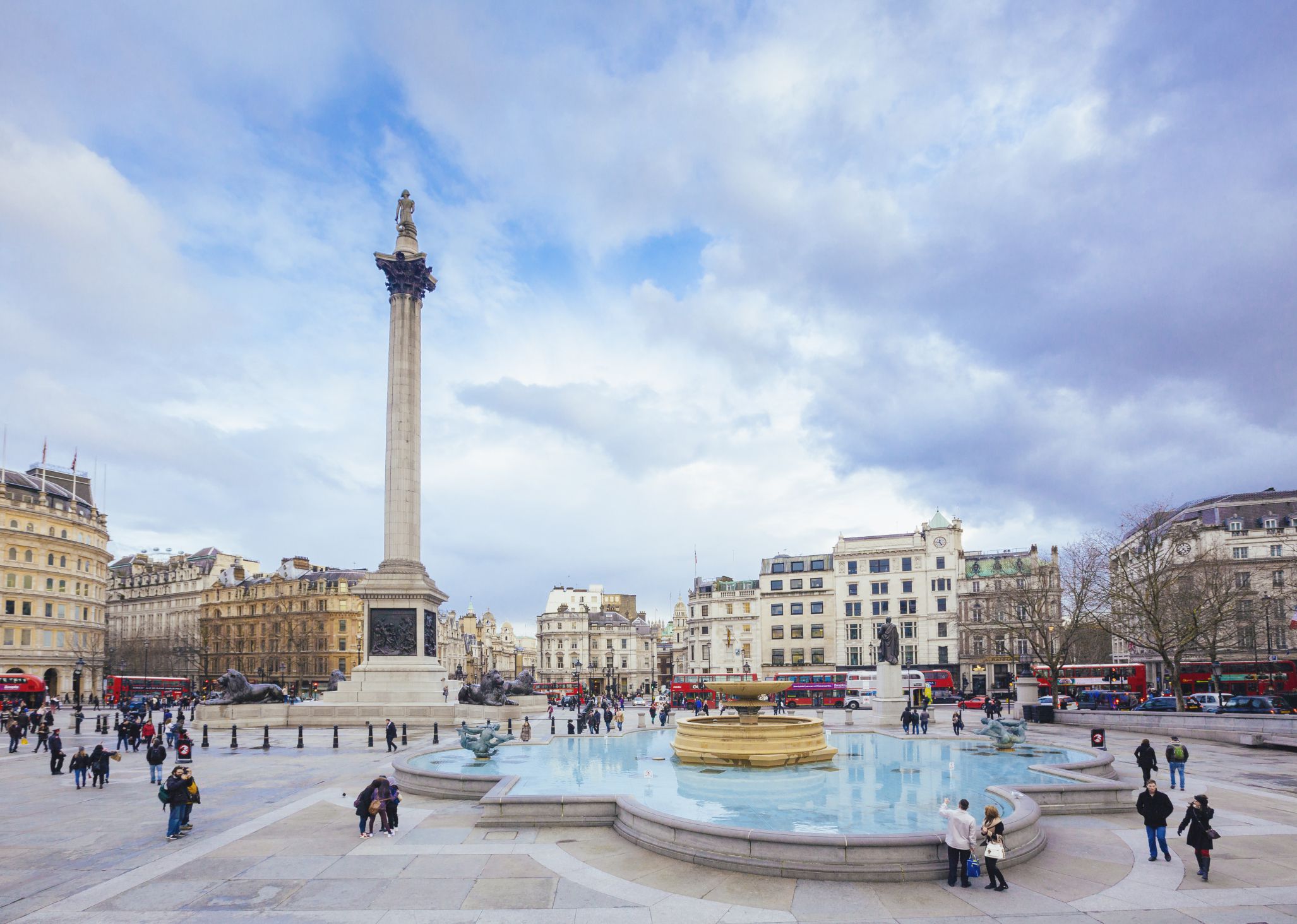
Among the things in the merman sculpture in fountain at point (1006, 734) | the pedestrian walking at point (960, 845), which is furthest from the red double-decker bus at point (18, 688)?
the pedestrian walking at point (960, 845)

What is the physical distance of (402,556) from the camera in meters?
49.8

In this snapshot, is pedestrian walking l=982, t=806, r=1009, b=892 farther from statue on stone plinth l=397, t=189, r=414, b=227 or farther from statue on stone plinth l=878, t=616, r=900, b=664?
statue on stone plinth l=397, t=189, r=414, b=227

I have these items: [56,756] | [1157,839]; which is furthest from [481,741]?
[1157,839]

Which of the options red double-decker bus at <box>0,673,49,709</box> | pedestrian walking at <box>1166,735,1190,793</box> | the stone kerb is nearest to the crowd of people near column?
red double-decker bus at <box>0,673,49,709</box>

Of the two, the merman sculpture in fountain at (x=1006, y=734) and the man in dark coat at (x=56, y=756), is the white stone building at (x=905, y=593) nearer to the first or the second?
the merman sculpture in fountain at (x=1006, y=734)

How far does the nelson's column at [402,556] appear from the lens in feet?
150

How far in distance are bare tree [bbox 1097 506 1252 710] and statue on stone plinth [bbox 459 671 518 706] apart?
33.4 m

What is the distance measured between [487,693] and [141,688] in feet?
127

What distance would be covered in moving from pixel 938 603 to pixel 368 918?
82.2 m

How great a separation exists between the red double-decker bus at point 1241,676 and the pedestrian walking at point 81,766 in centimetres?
6468

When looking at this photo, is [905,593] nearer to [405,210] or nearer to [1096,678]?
[1096,678]

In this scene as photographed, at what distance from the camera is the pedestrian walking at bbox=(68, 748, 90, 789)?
22.2 meters

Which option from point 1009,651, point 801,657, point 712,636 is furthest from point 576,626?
point 1009,651

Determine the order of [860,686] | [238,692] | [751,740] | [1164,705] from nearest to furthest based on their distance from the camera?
1. [751,740]
2. [238,692]
3. [1164,705]
4. [860,686]
